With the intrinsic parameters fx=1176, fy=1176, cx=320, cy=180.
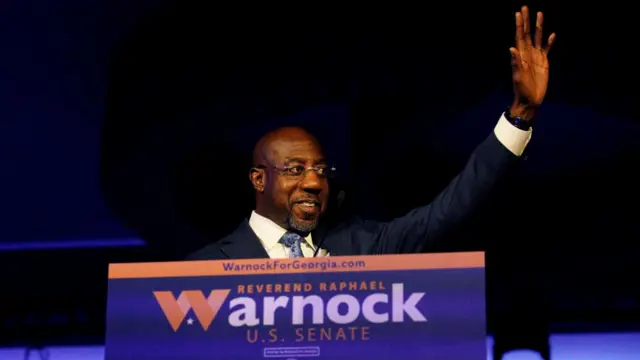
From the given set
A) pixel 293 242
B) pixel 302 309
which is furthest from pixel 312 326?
pixel 293 242

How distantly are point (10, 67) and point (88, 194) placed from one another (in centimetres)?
64

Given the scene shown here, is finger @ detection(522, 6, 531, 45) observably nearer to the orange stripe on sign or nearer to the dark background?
the orange stripe on sign

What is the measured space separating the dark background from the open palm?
116cm

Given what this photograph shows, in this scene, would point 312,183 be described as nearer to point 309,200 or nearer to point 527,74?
point 309,200

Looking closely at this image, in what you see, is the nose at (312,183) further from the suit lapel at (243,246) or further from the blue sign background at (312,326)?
the blue sign background at (312,326)

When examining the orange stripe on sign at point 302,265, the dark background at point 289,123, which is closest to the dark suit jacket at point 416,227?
the orange stripe on sign at point 302,265

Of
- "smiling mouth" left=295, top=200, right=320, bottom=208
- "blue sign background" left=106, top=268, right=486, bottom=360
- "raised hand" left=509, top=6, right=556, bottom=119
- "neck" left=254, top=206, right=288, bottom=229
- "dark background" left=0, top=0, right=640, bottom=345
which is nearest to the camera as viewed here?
"blue sign background" left=106, top=268, right=486, bottom=360

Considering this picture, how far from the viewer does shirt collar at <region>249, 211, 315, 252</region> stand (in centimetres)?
258

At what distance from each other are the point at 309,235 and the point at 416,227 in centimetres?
23

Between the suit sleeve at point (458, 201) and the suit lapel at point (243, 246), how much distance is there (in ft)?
0.85

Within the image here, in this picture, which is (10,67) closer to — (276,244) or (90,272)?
(90,272)

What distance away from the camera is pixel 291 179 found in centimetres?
256

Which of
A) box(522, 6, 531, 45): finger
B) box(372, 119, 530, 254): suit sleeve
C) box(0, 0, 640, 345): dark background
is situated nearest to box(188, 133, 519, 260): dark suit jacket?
box(372, 119, 530, 254): suit sleeve

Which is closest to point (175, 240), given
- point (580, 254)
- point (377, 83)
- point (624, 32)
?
point (377, 83)
